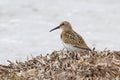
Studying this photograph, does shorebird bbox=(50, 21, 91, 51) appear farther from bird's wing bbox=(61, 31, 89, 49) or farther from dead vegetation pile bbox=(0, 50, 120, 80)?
dead vegetation pile bbox=(0, 50, 120, 80)

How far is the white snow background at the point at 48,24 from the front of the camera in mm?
10562

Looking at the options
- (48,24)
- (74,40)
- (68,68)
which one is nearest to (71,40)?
(74,40)

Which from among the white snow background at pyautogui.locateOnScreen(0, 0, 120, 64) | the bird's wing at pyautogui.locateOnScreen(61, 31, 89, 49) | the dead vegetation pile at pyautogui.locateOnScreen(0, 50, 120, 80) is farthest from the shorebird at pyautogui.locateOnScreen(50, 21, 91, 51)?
the white snow background at pyautogui.locateOnScreen(0, 0, 120, 64)

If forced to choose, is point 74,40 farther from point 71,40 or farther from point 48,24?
point 48,24

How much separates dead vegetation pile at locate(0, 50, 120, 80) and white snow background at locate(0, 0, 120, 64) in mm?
1836

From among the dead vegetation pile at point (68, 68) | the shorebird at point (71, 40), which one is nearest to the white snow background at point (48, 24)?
the shorebird at point (71, 40)

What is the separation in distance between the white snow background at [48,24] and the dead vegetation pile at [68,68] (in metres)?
1.84

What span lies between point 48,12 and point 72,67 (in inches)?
220

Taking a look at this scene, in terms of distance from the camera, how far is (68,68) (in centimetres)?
736

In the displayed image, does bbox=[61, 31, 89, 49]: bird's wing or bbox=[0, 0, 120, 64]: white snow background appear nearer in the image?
bbox=[61, 31, 89, 49]: bird's wing

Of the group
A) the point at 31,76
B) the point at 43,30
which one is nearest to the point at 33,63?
the point at 31,76

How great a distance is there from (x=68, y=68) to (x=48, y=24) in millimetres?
4691

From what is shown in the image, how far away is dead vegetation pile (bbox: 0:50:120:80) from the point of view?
23.7ft

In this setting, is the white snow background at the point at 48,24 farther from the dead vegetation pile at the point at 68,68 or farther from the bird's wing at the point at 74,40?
the dead vegetation pile at the point at 68,68
